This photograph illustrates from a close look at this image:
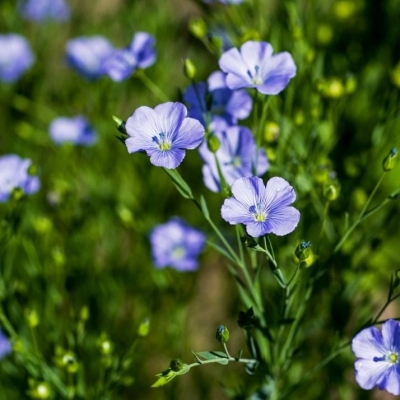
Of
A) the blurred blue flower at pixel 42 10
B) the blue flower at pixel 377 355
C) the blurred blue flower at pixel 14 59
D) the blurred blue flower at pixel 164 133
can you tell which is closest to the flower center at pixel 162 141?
the blurred blue flower at pixel 164 133

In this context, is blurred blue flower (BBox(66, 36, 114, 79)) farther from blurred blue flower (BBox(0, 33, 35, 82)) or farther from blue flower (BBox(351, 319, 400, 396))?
blue flower (BBox(351, 319, 400, 396))

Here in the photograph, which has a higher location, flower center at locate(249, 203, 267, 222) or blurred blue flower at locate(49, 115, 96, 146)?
flower center at locate(249, 203, 267, 222)

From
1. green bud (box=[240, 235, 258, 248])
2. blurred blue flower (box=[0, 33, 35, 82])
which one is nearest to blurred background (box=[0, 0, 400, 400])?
blurred blue flower (box=[0, 33, 35, 82])

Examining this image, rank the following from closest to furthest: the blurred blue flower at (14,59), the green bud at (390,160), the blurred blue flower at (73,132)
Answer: the green bud at (390,160) → the blurred blue flower at (73,132) → the blurred blue flower at (14,59)

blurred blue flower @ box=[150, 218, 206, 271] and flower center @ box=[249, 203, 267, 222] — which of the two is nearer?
flower center @ box=[249, 203, 267, 222]

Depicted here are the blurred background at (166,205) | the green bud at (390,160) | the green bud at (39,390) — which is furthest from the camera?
the blurred background at (166,205)

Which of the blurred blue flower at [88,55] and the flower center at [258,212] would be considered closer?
the flower center at [258,212]

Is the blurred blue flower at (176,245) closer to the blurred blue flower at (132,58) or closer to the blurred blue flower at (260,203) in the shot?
the blurred blue flower at (132,58)
